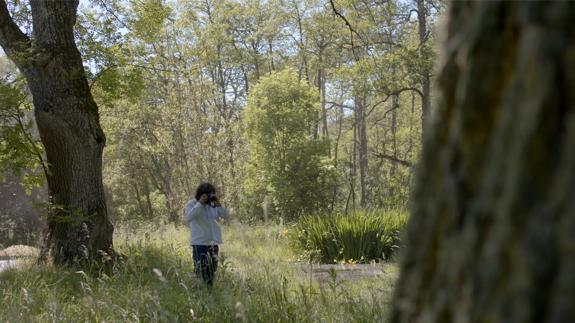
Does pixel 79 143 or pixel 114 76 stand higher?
pixel 114 76

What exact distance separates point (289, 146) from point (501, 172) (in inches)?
808

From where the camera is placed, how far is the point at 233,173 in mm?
23375

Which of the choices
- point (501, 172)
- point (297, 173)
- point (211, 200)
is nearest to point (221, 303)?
point (211, 200)

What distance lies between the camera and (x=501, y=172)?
554mm

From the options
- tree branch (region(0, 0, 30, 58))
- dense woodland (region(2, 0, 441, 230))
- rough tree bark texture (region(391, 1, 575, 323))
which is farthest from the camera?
dense woodland (region(2, 0, 441, 230))

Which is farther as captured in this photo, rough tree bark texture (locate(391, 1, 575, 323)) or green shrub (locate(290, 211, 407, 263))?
green shrub (locate(290, 211, 407, 263))

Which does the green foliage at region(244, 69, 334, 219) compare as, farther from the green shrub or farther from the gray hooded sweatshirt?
the gray hooded sweatshirt

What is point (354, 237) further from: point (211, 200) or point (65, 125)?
point (65, 125)

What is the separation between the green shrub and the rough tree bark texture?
10682mm

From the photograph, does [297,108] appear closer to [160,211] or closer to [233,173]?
[233,173]

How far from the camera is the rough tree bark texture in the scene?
20.3 inches

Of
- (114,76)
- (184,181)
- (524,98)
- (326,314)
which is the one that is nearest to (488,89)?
(524,98)

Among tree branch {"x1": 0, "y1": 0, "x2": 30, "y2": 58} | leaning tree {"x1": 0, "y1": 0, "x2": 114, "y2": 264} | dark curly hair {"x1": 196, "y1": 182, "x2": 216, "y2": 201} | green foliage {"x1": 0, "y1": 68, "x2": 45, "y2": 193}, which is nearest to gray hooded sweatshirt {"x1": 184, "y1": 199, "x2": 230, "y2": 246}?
dark curly hair {"x1": 196, "y1": 182, "x2": 216, "y2": 201}

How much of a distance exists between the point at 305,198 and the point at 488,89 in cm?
2021
